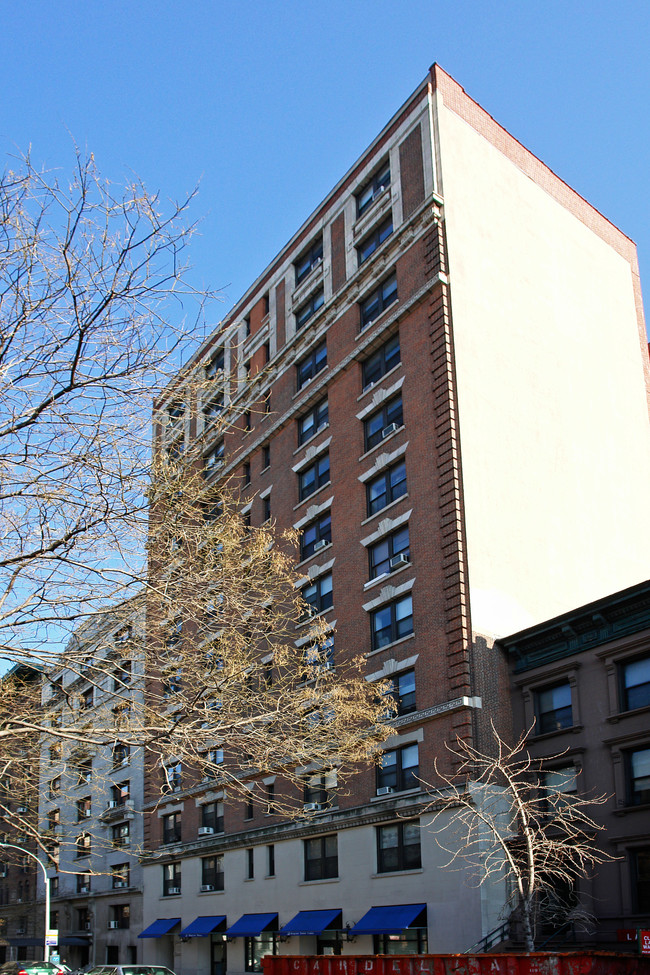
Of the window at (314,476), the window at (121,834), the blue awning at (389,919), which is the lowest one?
the blue awning at (389,919)

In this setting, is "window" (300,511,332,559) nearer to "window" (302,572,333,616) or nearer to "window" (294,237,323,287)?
"window" (302,572,333,616)

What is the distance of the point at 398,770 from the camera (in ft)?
106

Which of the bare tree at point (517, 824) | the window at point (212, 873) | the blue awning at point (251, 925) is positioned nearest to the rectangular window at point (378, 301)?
the bare tree at point (517, 824)

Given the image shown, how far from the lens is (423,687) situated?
31719 millimetres

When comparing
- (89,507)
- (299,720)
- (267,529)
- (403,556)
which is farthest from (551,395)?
(89,507)

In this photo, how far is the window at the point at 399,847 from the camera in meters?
30.9

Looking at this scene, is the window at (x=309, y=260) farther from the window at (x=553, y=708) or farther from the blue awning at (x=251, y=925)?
the blue awning at (x=251, y=925)

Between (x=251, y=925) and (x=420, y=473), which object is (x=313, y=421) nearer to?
(x=420, y=473)

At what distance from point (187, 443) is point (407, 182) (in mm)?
27837

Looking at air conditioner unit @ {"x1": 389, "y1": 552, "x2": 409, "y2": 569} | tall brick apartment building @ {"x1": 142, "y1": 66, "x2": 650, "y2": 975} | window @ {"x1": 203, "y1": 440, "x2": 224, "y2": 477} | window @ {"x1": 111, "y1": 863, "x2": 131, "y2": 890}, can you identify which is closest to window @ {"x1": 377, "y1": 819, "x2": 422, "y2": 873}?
tall brick apartment building @ {"x1": 142, "y1": 66, "x2": 650, "y2": 975}

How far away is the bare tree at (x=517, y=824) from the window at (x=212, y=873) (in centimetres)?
1708

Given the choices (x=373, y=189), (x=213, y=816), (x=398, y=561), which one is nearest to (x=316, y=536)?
(x=398, y=561)

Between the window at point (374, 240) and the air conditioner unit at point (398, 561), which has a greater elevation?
the window at point (374, 240)

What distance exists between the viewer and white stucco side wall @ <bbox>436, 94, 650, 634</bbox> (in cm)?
3394
